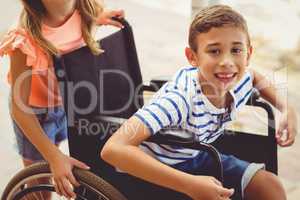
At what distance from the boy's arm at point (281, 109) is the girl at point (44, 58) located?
398 millimetres

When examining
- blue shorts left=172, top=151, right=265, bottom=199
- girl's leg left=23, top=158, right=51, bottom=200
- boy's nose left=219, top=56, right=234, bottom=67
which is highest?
boy's nose left=219, top=56, right=234, bottom=67

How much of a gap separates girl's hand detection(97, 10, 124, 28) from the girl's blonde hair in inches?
2.4

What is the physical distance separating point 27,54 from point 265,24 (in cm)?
107

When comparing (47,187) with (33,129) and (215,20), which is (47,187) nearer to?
(33,129)

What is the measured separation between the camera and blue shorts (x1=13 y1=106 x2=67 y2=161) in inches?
51.5

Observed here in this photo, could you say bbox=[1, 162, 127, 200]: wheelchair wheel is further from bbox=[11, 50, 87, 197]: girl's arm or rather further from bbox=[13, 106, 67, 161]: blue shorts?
bbox=[13, 106, 67, 161]: blue shorts

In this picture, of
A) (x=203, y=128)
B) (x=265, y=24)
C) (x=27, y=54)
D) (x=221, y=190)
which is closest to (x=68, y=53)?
(x=27, y=54)

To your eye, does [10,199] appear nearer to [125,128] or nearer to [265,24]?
[125,128]

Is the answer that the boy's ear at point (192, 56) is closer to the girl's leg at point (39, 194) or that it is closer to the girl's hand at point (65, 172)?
the girl's hand at point (65, 172)

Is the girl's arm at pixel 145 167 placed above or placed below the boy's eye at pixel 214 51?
below

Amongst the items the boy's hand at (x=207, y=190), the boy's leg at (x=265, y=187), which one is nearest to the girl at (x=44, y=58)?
the boy's hand at (x=207, y=190)

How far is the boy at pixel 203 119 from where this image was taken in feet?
3.39

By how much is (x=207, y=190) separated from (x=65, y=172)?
333mm

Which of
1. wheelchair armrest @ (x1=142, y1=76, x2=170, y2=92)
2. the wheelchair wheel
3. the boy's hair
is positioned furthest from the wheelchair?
the boy's hair
